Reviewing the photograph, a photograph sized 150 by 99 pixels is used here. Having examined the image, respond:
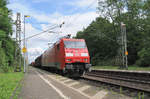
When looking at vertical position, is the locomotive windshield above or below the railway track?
above

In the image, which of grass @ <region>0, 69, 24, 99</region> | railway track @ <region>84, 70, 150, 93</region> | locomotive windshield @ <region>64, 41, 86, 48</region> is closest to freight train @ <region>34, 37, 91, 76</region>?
locomotive windshield @ <region>64, 41, 86, 48</region>

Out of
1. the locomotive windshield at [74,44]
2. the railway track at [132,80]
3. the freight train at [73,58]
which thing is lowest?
the railway track at [132,80]

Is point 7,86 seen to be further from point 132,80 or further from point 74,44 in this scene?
point 74,44

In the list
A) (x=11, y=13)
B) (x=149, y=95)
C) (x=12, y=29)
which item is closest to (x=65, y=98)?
(x=149, y=95)

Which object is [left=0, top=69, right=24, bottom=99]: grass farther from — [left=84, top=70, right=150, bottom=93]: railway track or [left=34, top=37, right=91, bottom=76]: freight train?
[left=84, top=70, right=150, bottom=93]: railway track

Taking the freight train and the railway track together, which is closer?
the railway track

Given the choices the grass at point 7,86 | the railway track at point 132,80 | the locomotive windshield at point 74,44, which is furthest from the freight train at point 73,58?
the grass at point 7,86

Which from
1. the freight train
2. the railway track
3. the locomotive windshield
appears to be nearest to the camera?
the railway track

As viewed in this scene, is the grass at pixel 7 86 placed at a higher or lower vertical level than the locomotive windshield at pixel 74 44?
lower

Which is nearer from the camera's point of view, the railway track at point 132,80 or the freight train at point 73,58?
the railway track at point 132,80

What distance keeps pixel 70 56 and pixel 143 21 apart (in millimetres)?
27101

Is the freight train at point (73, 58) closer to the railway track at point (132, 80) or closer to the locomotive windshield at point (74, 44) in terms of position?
the locomotive windshield at point (74, 44)

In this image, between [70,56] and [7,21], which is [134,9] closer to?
[7,21]

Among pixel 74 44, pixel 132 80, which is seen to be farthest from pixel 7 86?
pixel 74 44
